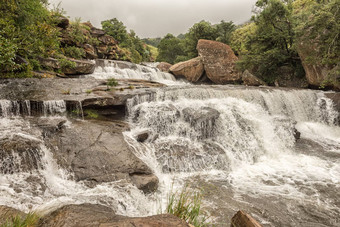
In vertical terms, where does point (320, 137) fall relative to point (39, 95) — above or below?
below

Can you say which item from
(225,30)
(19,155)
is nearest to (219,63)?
(225,30)

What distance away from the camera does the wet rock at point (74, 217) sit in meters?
2.86

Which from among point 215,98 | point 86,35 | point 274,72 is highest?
point 86,35

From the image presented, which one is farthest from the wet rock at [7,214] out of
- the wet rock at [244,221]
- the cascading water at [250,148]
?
the cascading water at [250,148]

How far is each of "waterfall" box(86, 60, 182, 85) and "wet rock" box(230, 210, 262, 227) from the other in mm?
15437

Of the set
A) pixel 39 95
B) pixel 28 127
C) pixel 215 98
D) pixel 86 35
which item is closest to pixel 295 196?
pixel 215 98

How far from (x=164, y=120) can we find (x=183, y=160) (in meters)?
2.37

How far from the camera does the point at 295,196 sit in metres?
5.21

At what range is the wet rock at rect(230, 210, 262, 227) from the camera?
7.35 ft

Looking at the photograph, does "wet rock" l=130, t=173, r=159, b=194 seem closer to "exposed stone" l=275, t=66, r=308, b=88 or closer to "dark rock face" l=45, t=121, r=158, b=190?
"dark rock face" l=45, t=121, r=158, b=190

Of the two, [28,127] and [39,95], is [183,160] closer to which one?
[28,127]

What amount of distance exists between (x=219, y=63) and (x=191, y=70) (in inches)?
120

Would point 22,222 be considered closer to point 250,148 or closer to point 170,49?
point 250,148

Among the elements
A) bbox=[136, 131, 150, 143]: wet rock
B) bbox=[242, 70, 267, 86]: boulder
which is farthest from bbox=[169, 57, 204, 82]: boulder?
bbox=[136, 131, 150, 143]: wet rock
